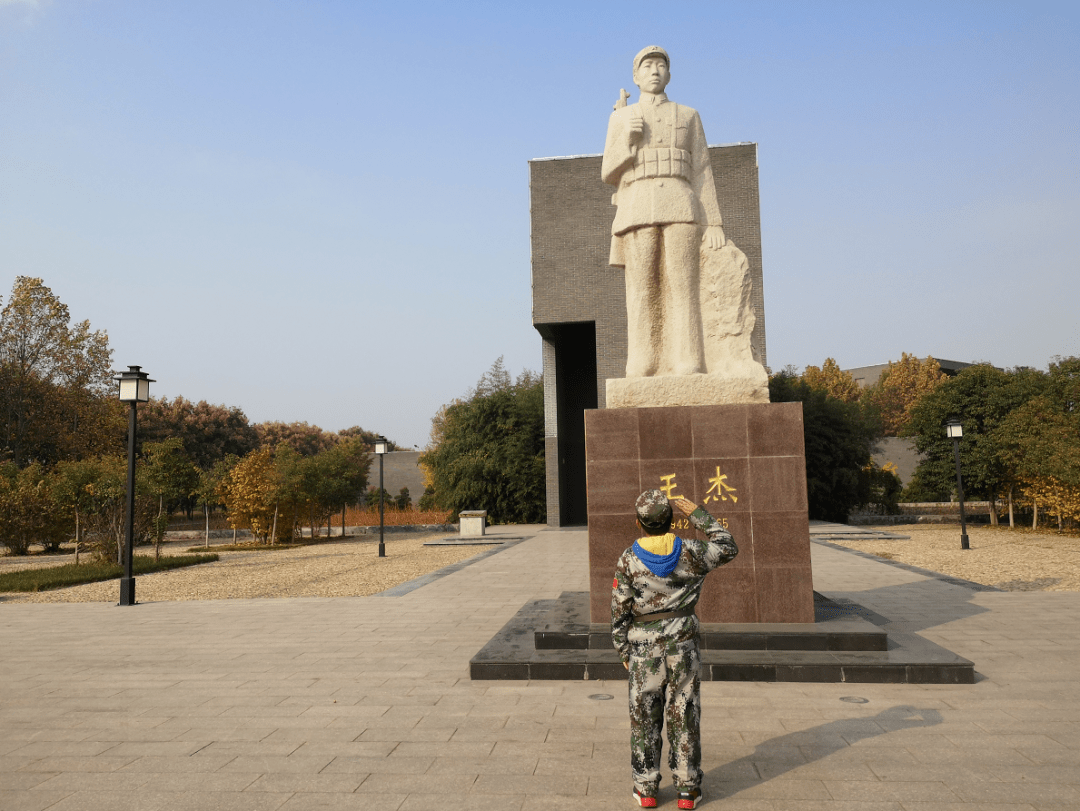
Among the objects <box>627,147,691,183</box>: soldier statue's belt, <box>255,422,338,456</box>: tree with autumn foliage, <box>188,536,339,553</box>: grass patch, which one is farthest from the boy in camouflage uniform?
<box>255,422,338,456</box>: tree with autumn foliage

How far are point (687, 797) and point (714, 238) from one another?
4.64 meters

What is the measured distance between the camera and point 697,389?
601cm

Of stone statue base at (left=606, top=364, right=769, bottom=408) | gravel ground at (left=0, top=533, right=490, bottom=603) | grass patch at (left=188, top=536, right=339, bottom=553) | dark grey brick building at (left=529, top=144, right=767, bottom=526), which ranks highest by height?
dark grey brick building at (left=529, top=144, right=767, bottom=526)

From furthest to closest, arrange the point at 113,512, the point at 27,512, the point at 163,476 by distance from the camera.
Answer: the point at 163,476, the point at 27,512, the point at 113,512

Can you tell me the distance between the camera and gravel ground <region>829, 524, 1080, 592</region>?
9.92 metres

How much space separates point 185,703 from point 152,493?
48.7 feet

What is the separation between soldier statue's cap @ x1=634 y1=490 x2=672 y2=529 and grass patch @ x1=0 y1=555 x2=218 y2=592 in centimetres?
1203

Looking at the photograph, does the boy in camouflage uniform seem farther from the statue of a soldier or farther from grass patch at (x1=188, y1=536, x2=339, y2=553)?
grass patch at (x1=188, y1=536, x2=339, y2=553)

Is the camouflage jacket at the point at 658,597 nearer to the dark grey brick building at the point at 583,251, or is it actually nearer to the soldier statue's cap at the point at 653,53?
the soldier statue's cap at the point at 653,53

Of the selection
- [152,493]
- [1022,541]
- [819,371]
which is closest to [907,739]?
[1022,541]

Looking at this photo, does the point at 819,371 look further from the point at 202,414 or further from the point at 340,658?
the point at 340,658

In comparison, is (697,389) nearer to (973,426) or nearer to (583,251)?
(583,251)

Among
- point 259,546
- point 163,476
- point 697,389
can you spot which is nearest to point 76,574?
point 163,476

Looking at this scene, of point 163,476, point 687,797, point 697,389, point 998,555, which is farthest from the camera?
point 163,476
